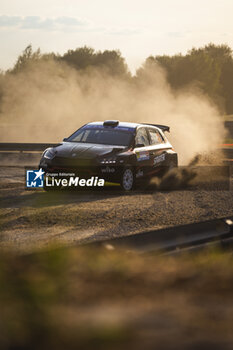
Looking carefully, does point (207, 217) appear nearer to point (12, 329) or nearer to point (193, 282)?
point (193, 282)

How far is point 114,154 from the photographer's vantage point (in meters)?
13.4

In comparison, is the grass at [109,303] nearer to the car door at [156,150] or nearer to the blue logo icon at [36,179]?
the blue logo icon at [36,179]

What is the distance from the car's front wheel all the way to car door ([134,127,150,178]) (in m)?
0.19

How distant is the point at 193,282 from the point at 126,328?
2.37ft

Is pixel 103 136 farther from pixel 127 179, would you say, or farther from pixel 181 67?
pixel 181 67

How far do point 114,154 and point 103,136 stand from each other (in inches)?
43.5

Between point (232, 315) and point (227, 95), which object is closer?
point (232, 315)

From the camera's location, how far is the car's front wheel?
1327 cm

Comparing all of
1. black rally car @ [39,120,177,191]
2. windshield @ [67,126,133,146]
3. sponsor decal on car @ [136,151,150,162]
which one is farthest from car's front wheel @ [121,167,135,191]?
windshield @ [67,126,133,146]

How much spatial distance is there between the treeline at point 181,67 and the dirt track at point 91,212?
7525cm

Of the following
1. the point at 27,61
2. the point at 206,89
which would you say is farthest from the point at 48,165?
the point at 206,89

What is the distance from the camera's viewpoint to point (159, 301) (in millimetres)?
2998

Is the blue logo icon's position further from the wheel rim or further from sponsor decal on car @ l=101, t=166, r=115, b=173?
the wheel rim

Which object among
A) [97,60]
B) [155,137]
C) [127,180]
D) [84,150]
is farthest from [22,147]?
[97,60]
